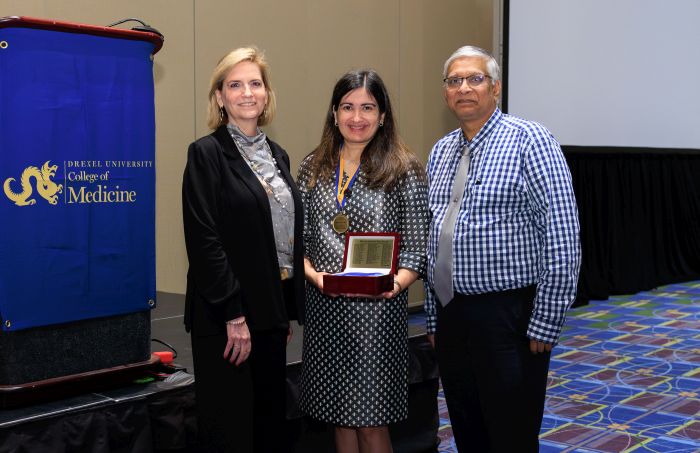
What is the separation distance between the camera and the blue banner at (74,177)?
2.13 metres

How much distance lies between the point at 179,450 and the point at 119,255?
715 mm

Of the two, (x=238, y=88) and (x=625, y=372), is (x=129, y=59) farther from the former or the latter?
(x=625, y=372)

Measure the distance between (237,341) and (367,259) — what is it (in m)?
0.45

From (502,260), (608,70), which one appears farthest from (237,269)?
(608,70)

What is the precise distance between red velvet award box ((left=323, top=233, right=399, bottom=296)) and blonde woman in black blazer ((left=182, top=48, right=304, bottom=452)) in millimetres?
163

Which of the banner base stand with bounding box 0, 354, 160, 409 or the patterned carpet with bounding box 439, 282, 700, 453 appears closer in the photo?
the banner base stand with bounding box 0, 354, 160, 409

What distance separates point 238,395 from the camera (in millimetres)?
2289

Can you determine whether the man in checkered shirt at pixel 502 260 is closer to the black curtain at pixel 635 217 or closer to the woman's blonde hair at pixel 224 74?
the woman's blonde hair at pixel 224 74

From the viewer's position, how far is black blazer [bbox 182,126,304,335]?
86.9 inches

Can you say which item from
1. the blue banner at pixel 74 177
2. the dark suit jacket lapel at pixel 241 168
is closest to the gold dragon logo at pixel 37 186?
the blue banner at pixel 74 177

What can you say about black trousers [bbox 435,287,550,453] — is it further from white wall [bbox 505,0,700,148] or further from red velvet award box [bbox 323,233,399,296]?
white wall [bbox 505,0,700,148]

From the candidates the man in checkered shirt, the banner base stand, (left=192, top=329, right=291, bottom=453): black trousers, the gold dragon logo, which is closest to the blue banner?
the gold dragon logo

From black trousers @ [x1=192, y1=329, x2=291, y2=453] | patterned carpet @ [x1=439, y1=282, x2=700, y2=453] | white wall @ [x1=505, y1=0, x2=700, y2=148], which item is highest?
white wall @ [x1=505, y1=0, x2=700, y2=148]

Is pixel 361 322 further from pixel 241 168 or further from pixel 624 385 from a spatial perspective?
pixel 624 385
